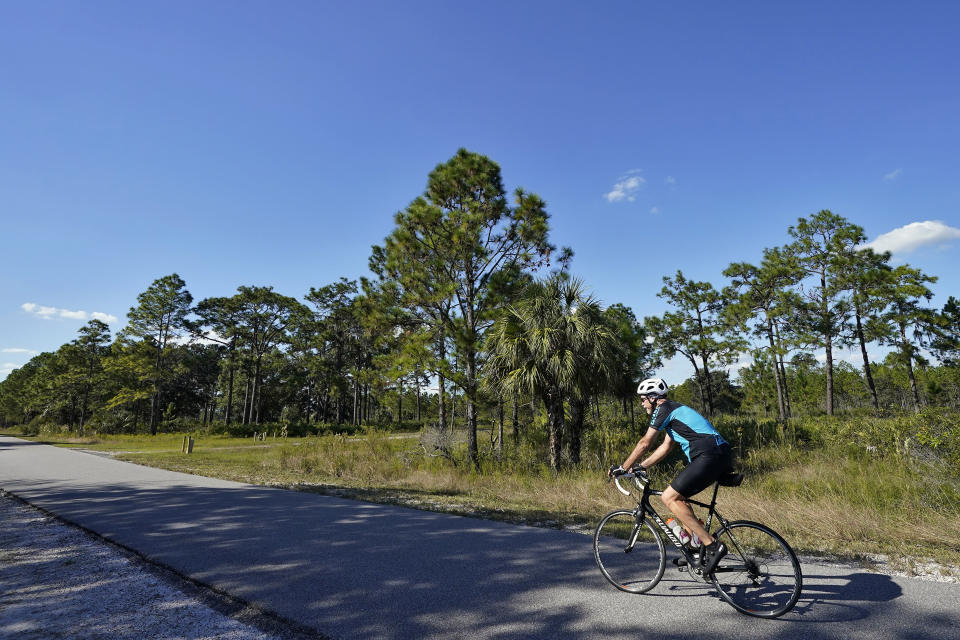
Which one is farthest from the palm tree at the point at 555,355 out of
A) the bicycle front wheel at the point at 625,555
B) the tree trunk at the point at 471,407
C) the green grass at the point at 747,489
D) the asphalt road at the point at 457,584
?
the bicycle front wheel at the point at 625,555

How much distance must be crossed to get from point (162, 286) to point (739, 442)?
160ft

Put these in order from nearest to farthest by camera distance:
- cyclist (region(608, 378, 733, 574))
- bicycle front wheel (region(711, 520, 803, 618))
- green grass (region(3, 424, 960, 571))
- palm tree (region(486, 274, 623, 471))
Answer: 1. bicycle front wheel (region(711, 520, 803, 618))
2. cyclist (region(608, 378, 733, 574))
3. green grass (region(3, 424, 960, 571))
4. palm tree (region(486, 274, 623, 471))

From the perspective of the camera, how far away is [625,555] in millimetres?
4879

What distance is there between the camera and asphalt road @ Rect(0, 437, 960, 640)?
3.36 meters

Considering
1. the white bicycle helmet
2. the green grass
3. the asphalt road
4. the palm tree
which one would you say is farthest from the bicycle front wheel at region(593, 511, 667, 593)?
the palm tree

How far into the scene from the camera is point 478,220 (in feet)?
49.4

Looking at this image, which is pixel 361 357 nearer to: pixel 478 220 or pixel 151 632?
pixel 478 220

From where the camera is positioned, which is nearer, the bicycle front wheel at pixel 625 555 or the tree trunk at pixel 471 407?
A: the bicycle front wheel at pixel 625 555

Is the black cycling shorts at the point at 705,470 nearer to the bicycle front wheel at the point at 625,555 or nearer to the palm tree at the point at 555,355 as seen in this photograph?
the bicycle front wheel at the point at 625,555

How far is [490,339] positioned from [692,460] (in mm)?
9973

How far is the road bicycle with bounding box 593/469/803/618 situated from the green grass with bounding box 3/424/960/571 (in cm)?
154

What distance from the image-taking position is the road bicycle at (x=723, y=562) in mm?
3727

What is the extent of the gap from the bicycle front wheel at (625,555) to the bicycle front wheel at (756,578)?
535 millimetres

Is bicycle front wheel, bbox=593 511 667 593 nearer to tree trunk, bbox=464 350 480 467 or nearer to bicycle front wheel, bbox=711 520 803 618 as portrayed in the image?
bicycle front wheel, bbox=711 520 803 618
